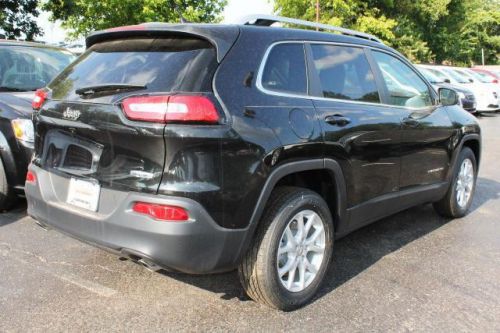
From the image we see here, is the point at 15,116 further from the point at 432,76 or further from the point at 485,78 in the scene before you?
the point at 485,78

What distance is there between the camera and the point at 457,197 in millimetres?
5191

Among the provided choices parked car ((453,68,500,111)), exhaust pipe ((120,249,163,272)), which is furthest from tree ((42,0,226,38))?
exhaust pipe ((120,249,163,272))

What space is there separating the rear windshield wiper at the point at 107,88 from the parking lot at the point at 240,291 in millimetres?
1314

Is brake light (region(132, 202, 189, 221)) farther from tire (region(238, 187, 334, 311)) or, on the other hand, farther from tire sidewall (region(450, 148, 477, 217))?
tire sidewall (region(450, 148, 477, 217))

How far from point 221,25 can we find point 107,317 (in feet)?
6.12

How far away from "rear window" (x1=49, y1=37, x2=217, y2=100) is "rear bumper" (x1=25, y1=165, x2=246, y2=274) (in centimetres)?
60

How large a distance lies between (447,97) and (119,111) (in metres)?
3.40

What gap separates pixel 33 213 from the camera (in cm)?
328

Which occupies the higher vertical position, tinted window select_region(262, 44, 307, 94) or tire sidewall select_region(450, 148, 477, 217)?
tinted window select_region(262, 44, 307, 94)

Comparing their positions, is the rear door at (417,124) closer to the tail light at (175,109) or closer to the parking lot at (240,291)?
the parking lot at (240,291)

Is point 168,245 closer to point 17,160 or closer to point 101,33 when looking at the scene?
point 101,33

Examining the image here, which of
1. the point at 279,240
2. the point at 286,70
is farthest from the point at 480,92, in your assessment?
the point at 279,240

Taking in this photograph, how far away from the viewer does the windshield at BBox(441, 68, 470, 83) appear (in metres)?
17.9

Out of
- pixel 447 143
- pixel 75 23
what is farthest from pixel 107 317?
pixel 75 23
